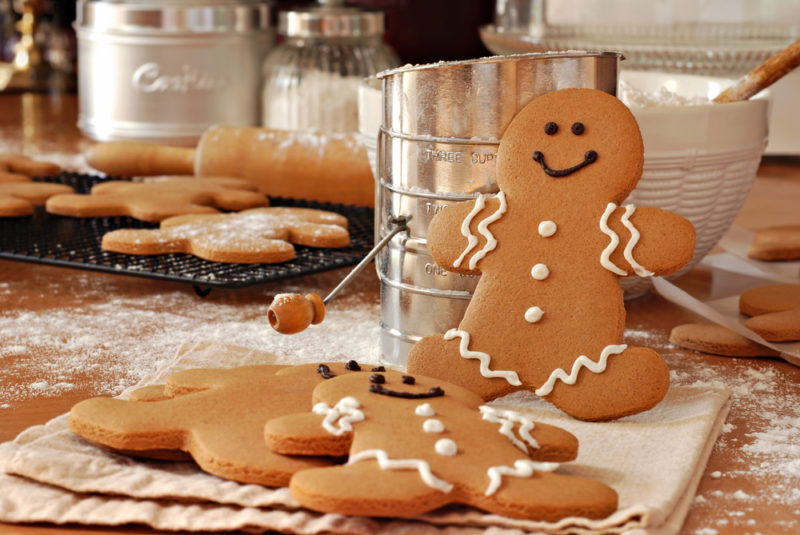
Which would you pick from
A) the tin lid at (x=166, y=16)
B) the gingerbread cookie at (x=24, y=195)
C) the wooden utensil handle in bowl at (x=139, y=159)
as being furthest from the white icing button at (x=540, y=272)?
the tin lid at (x=166, y=16)

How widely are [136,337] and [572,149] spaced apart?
14.1 inches

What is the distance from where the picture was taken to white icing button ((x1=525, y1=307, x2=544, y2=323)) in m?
Answer: 0.63

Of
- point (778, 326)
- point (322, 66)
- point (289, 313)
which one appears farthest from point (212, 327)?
point (322, 66)

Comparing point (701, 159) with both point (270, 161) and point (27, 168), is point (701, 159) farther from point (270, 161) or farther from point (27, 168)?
point (27, 168)

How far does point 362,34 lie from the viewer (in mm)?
1538

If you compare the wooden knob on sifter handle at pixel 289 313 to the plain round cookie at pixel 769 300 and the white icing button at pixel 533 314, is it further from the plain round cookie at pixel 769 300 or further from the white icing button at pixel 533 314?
the plain round cookie at pixel 769 300

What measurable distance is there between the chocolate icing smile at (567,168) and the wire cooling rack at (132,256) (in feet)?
0.93

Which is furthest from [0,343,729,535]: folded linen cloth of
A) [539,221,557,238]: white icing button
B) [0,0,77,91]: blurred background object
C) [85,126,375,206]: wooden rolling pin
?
[0,0,77,91]: blurred background object

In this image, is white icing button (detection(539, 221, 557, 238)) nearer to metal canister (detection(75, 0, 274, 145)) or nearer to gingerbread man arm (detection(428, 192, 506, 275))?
gingerbread man arm (detection(428, 192, 506, 275))

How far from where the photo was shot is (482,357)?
631 millimetres

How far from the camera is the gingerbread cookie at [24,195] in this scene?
1057mm

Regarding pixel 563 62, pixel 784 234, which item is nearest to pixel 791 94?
pixel 784 234

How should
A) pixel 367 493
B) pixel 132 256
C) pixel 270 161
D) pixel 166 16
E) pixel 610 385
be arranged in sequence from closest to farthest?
pixel 367 493
pixel 610 385
pixel 132 256
pixel 270 161
pixel 166 16

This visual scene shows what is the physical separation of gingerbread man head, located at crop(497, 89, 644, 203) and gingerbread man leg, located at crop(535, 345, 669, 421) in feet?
0.31
